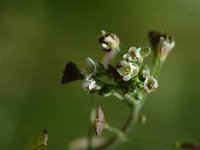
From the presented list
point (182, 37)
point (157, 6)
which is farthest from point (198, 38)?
point (157, 6)

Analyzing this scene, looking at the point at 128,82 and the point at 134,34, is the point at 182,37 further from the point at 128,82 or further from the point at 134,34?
the point at 128,82

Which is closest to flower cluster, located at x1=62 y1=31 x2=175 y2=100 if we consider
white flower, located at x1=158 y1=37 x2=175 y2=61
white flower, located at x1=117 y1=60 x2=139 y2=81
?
white flower, located at x1=117 y1=60 x2=139 y2=81

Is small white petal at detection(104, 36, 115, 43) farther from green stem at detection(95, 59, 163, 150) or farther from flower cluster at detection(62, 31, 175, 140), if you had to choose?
green stem at detection(95, 59, 163, 150)

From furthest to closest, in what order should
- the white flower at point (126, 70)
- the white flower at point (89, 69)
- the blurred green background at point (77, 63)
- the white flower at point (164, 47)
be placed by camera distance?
the blurred green background at point (77, 63)
the white flower at point (164, 47)
the white flower at point (89, 69)
the white flower at point (126, 70)

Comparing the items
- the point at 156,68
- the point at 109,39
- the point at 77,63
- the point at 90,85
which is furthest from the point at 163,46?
the point at 77,63

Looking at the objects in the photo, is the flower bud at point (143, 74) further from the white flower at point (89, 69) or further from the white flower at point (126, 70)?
the white flower at point (89, 69)

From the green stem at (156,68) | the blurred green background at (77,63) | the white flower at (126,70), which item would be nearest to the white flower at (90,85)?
the white flower at (126,70)

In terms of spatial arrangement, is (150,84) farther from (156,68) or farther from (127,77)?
(156,68)
